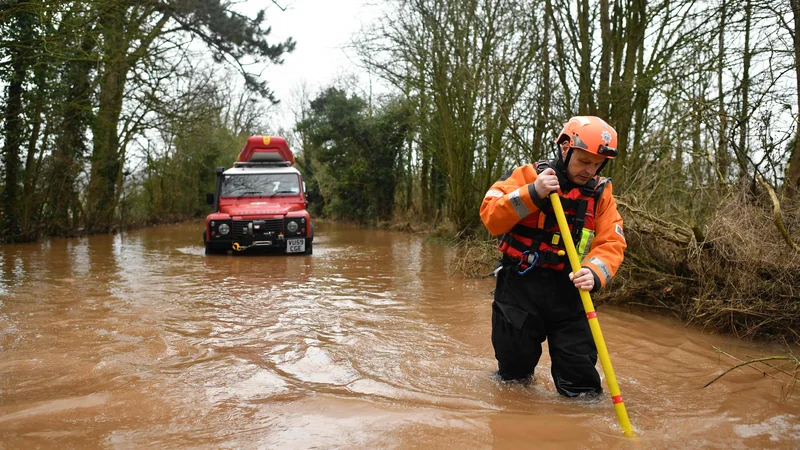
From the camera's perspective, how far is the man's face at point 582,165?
3.42 metres

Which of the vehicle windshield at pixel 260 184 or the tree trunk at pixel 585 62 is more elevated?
the tree trunk at pixel 585 62

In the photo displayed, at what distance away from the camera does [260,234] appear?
11844mm

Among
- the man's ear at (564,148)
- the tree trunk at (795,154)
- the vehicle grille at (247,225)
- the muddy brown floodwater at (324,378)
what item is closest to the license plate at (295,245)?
the vehicle grille at (247,225)

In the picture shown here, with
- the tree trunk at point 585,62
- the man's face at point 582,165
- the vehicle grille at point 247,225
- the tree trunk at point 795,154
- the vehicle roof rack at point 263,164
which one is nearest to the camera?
the man's face at point 582,165

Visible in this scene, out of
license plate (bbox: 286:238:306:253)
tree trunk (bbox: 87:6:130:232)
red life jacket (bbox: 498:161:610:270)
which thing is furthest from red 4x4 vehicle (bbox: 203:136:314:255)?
red life jacket (bbox: 498:161:610:270)

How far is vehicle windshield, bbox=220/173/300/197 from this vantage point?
42.3 feet

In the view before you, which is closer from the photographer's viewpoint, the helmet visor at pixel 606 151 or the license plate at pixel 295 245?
the helmet visor at pixel 606 151

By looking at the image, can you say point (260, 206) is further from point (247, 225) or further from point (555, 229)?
point (555, 229)

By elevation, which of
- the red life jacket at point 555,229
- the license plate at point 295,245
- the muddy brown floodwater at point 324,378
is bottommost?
the muddy brown floodwater at point 324,378

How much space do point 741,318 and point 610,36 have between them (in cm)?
537

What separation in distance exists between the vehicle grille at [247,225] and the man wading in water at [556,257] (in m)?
8.74

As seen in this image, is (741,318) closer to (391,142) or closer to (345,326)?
(345,326)

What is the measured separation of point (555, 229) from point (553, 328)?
0.60 meters

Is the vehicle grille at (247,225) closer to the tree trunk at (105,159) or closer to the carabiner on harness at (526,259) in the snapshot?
the tree trunk at (105,159)
